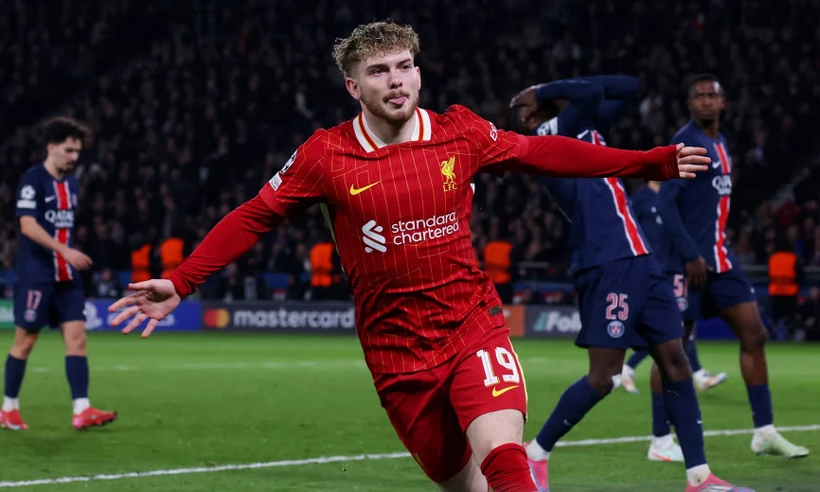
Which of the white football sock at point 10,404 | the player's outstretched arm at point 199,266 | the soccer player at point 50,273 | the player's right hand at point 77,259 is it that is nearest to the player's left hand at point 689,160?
the player's outstretched arm at point 199,266

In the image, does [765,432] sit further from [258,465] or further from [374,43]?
[374,43]

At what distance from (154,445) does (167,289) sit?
4.45 meters

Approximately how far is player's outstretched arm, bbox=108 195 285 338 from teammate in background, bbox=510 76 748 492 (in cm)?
270

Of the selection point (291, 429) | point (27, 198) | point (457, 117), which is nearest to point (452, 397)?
point (457, 117)

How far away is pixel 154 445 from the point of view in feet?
28.4

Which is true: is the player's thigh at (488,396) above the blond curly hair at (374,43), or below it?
below

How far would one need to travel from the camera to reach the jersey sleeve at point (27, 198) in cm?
964

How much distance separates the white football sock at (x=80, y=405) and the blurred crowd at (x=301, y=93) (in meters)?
13.7

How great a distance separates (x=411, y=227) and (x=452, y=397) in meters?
0.61

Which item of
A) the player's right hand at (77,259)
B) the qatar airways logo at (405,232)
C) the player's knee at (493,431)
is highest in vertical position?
the qatar airways logo at (405,232)

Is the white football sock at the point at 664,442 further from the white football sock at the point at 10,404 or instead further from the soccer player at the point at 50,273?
the white football sock at the point at 10,404

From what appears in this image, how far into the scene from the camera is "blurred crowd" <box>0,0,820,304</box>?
2455cm

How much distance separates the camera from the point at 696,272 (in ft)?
26.2

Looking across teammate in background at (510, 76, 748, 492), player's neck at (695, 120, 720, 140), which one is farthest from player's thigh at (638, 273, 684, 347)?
player's neck at (695, 120, 720, 140)
